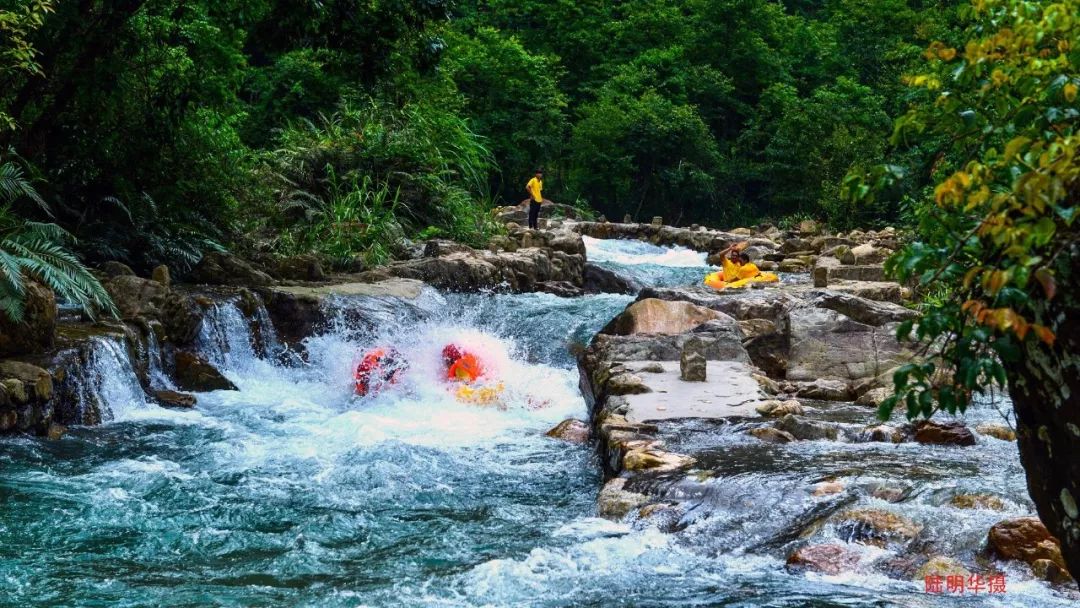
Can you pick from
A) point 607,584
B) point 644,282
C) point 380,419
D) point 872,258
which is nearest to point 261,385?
point 380,419

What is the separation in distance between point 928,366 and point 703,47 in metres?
37.7

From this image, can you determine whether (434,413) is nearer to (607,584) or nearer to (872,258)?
(607,584)

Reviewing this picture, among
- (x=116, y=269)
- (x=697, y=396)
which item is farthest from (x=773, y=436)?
(x=116, y=269)

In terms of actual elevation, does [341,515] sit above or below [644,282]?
below

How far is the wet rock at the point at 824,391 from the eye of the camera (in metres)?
8.64

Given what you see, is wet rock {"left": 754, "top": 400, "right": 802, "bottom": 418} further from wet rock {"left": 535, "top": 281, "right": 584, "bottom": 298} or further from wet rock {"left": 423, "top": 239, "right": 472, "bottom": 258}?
wet rock {"left": 423, "top": 239, "right": 472, "bottom": 258}

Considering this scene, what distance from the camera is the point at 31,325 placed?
8477 millimetres

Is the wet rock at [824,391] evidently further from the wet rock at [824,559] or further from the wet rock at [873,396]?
the wet rock at [824,559]

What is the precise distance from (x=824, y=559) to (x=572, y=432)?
3.62 meters

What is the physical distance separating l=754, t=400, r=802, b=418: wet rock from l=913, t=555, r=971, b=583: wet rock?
2789mm

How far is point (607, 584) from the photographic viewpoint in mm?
→ 4578

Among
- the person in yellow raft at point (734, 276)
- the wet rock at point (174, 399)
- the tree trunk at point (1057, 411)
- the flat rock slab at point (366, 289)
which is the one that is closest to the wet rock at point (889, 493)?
the tree trunk at point (1057, 411)

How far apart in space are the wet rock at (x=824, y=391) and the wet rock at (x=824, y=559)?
13.3 feet

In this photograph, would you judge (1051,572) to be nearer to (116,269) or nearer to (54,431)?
(54,431)
